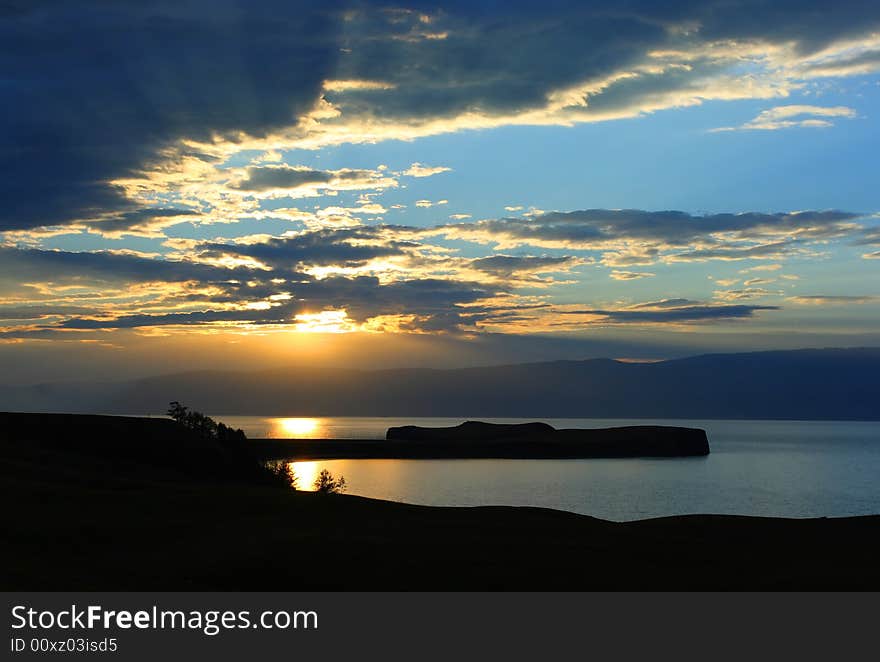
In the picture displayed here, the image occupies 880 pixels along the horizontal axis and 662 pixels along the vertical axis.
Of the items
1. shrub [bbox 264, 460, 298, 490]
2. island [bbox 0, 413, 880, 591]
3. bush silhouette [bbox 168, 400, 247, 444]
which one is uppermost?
bush silhouette [bbox 168, 400, 247, 444]

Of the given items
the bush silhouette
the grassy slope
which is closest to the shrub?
the bush silhouette

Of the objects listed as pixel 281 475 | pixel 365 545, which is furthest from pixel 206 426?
pixel 365 545

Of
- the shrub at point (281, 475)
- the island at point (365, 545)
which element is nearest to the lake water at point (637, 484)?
the shrub at point (281, 475)

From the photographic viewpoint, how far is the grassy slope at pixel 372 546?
29.4 m

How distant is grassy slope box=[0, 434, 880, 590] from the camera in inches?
1156

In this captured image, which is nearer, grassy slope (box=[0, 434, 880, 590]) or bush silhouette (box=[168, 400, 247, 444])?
grassy slope (box=[0, 434, 880, 590])

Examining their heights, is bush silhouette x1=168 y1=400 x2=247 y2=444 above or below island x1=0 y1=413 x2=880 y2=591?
above

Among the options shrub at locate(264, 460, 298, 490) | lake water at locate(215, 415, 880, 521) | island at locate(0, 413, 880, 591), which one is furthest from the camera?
lake water at locate(215, 415, 880, 521)

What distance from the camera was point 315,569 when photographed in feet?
98.9

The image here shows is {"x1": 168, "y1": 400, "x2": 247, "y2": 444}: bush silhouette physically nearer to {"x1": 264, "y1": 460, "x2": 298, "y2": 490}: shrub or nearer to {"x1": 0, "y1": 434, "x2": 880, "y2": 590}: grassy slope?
{"x1": 264, "y1": 460, "x2": 298, "y2": 490}: shrub

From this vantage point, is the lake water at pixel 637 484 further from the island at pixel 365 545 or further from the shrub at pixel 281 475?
the island at pixel 365 545

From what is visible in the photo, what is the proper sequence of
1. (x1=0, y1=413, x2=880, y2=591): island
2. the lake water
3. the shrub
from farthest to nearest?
the lake water → the shrub → (x1=0, y1=413, x2=880, y2=591): island
